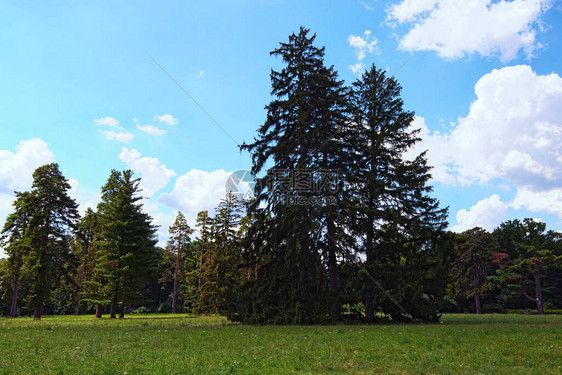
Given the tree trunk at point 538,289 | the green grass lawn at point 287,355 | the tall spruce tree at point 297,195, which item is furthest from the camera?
the tree trunk at point 538,289

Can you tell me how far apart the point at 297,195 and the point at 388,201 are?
6.05 metres

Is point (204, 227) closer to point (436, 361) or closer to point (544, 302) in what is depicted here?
point (436, 361)

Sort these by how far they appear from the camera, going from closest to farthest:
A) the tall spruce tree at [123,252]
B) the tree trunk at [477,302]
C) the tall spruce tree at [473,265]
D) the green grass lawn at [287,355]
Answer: the green grass lawn at [287,355], the tall spruce tree at [123,252], the tree trunk at [477,302], the tall spruce tree at [473,265]

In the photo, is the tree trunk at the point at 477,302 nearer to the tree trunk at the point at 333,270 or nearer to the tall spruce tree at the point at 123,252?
the tree trunk at the point at 333,270

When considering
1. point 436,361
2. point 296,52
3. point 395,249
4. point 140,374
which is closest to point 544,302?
point 395,249

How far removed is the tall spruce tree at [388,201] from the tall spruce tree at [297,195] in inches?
77.5

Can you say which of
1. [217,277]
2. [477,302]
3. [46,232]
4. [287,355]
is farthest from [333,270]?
[477,302]

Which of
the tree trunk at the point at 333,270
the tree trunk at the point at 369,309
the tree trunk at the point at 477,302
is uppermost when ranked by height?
the tree trunk at the point at 333,270

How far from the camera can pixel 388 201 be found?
2225 centimetres

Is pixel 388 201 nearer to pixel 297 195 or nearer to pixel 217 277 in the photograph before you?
pixel 297 195

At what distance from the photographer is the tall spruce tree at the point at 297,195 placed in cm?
1947

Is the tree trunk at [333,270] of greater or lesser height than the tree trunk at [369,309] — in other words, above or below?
above

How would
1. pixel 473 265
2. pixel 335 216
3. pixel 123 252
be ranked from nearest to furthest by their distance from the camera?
pixel 335 216
pixel 123 252
pixel 473 265

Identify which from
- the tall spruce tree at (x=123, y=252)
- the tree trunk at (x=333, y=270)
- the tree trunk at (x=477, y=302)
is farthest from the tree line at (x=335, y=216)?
the tree trunk at (x=477, y=302)
